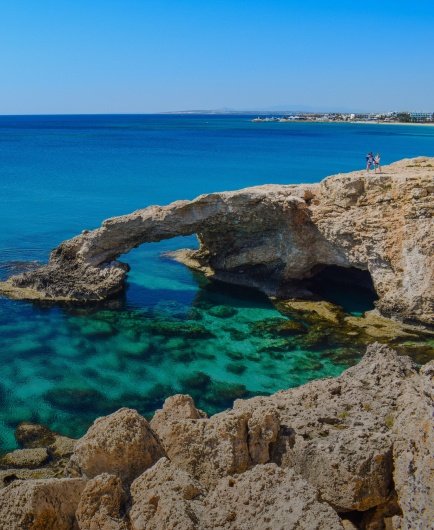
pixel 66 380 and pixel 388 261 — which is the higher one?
pixel 388 261

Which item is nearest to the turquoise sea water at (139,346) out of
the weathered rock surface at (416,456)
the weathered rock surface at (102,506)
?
the weathered rock surface at (102,506)

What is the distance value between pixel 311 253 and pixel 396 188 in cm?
506

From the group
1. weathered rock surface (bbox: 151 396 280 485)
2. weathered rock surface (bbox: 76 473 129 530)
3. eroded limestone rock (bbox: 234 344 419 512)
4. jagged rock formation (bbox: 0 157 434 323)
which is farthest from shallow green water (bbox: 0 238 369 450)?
weathered rock surface (bbox: 76 473 129 530)

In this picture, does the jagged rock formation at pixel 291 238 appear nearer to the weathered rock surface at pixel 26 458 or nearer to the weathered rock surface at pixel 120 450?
the weathered rock surface at pixel 26 458

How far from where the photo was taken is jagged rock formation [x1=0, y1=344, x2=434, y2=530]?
710 cm

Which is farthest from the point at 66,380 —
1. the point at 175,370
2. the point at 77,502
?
the point at 77,502

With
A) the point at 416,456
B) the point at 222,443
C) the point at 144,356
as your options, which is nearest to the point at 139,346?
the point at 144,356

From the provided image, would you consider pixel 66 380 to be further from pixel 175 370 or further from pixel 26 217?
pixel 26 217

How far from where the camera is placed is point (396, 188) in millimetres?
20531

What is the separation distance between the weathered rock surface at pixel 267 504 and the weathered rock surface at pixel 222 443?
74 centimetres

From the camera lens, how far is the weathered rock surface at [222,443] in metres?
8.49

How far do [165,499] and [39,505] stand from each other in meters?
1.67

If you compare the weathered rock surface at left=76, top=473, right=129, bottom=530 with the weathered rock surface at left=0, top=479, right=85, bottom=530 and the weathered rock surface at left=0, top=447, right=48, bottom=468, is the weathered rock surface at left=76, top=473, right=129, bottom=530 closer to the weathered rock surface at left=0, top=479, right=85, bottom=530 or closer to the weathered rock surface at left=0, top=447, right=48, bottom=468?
the weathered rock surface at left=0, top=479, right=85, bottom=530

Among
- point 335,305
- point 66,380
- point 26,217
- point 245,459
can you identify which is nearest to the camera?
point 245,459
